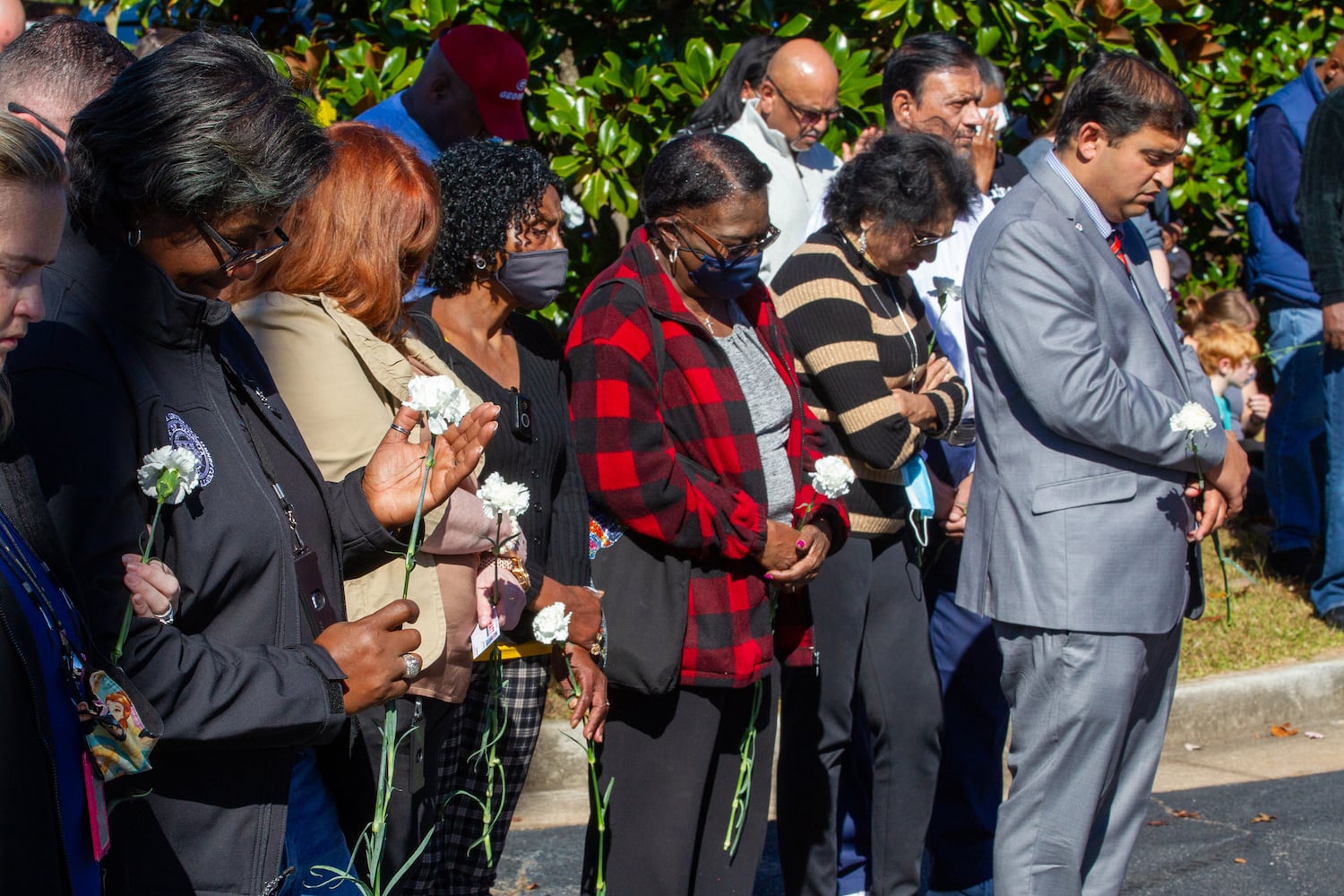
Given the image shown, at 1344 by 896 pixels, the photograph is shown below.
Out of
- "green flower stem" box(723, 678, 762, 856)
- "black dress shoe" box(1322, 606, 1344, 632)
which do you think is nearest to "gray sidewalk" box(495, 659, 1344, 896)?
"black dress shoe" box(1322, 606, 1344, 632)

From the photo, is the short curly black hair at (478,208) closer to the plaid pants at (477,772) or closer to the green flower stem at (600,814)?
the plaid pants at (477,772)

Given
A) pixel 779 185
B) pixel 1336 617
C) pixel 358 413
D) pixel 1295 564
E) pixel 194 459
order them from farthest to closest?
pixel 1295 564, pixel 1336 617, pixel 779 185, pixel 358 413, pixel 194 459

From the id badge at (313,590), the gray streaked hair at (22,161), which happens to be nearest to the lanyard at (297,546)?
the id badge at (313,590)

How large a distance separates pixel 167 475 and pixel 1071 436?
6.80 ft

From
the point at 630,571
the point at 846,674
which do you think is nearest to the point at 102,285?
the point at 630,571

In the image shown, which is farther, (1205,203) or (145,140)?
(1205,203)

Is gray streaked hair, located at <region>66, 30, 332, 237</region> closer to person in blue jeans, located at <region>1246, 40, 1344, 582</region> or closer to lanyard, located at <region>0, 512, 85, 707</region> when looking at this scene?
lanyard, located at <region>0, 512, 85, 707</region>

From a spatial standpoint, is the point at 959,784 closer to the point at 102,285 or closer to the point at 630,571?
the point at 630,571

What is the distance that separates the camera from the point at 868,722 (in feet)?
12.6

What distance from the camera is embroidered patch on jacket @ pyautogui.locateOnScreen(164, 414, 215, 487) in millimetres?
1998

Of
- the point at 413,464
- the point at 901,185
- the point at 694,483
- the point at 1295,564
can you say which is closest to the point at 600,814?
the point at 694,483

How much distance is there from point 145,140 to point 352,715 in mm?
923

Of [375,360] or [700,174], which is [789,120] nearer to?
[700,174]

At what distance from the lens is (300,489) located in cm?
229
